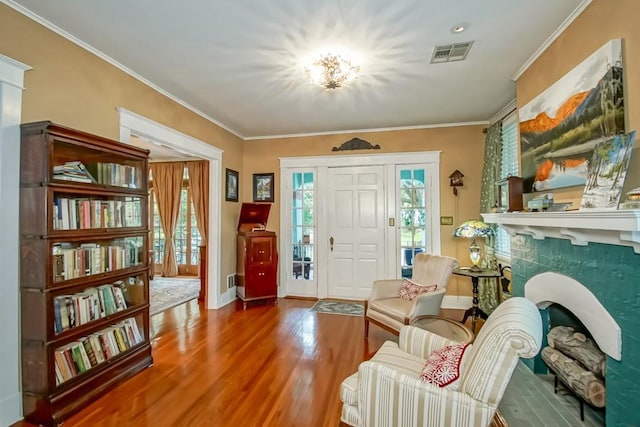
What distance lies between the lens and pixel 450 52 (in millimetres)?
2508

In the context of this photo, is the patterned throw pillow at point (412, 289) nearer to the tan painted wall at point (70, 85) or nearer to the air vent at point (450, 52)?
the air vent at point (450, 52)

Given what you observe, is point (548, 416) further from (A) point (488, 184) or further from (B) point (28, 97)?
(B) point (28, 97)

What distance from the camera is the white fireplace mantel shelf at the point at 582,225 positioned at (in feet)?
4.44

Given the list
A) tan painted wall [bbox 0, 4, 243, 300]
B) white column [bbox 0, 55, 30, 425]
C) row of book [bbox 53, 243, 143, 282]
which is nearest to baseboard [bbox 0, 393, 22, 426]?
white column [bbox 0, 55, 30, 425]

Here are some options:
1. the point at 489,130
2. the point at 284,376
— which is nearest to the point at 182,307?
the point at 284,376

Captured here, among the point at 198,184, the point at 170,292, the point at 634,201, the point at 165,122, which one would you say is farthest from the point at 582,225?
the point at 198,184

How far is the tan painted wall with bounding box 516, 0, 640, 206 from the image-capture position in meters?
1.60

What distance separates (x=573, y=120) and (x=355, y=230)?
318 centimetres

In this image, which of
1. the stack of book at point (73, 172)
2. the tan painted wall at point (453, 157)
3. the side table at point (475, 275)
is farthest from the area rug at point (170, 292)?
the side table at point (475, 275)

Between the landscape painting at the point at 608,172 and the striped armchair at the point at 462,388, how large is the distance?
2.33 ft

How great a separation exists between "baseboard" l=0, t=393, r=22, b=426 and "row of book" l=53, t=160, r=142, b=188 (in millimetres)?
1441

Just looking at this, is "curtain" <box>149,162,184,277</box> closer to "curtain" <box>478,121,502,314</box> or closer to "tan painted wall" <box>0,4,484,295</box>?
"tan painted wall" <box>0,4,484,295</box>

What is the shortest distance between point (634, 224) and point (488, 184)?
9.63 ft

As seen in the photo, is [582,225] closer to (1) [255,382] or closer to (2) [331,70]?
(2) [331,70]
